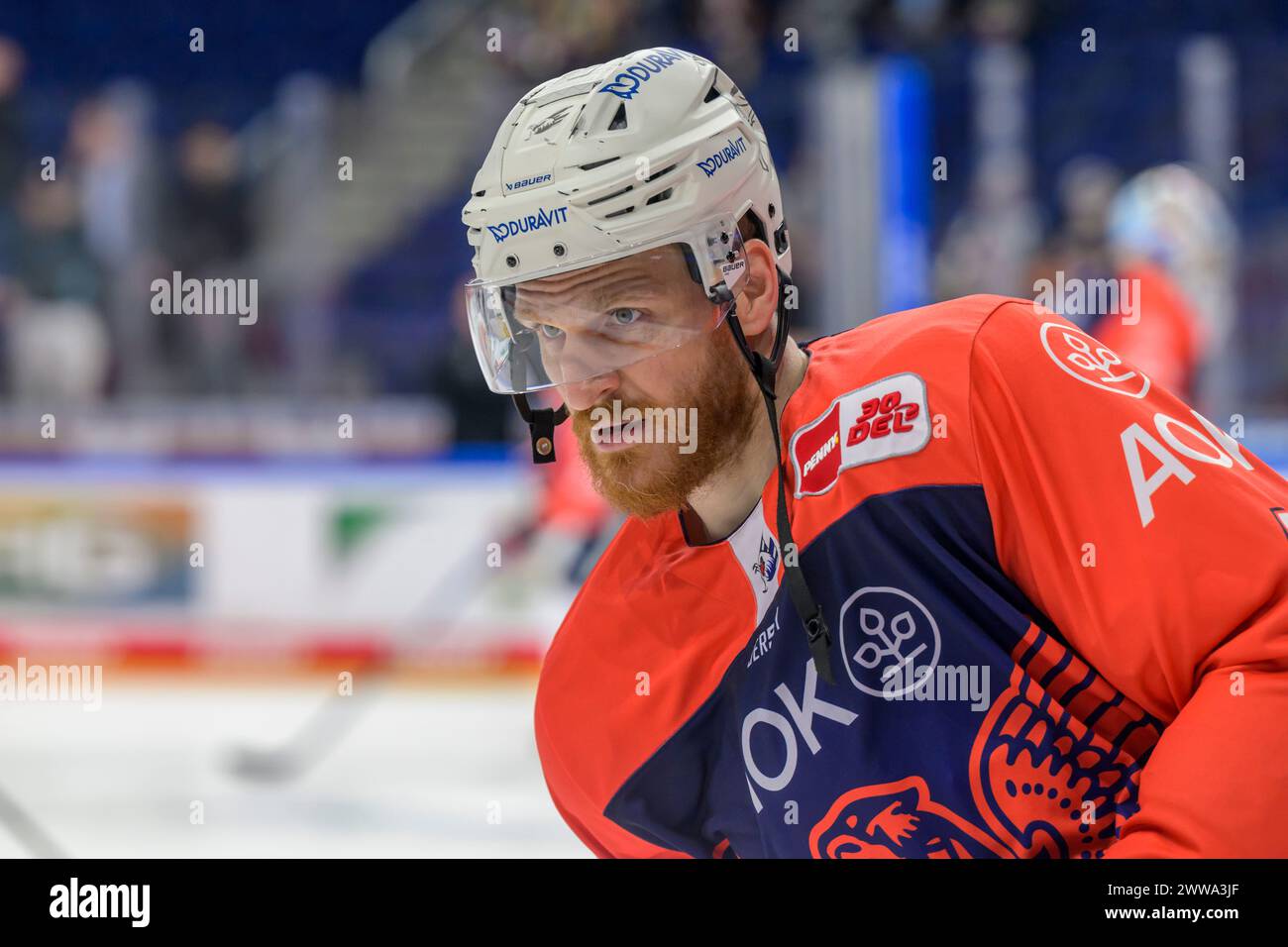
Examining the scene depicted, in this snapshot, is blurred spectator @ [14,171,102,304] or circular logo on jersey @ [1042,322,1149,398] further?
blurred spectator @ [14,171,102,304]

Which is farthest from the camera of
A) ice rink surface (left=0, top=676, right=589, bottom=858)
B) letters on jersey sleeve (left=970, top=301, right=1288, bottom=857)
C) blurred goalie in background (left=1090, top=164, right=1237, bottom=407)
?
blurred goalie in background (left=1090, top=164, right=1237, bottom=407)

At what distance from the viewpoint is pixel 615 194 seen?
1.46 m

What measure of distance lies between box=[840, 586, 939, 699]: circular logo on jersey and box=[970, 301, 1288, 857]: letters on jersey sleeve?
3.6 inches

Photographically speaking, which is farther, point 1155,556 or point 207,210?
point 207,210

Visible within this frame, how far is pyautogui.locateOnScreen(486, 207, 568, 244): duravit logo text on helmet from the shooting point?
1.46 metres

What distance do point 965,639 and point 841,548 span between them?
0.14m

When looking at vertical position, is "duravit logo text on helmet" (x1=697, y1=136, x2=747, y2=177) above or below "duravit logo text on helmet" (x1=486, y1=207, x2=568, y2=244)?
above

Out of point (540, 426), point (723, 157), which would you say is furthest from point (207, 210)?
point (723, 157)

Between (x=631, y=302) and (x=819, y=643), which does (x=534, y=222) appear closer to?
(x=631, y=302)

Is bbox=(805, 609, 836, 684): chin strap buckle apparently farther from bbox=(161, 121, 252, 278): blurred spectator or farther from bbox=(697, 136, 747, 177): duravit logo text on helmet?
bbox=(161, 121, 252, 278): blurred spectator

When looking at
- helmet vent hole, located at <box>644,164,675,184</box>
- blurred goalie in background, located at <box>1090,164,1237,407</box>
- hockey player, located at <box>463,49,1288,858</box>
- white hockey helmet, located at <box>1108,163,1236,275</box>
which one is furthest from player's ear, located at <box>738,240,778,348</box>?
white hockey helmet, located at <box>1108,163,1236,275</box>

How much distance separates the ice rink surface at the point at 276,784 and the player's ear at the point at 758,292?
6.67 feet
